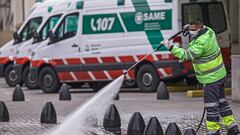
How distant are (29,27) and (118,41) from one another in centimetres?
504

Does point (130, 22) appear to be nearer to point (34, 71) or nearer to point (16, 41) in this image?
point (34, 71)

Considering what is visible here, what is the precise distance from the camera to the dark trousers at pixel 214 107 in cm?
862

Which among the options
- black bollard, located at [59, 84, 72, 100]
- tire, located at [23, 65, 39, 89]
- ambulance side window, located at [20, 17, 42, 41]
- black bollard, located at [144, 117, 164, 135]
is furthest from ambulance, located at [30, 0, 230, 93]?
black bollard, located at [144, 117, 164, 135]

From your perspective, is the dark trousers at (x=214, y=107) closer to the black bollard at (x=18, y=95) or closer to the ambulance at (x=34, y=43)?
the black bollard at (x=18, y=95)

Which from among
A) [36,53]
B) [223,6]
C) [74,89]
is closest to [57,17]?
[36,53]

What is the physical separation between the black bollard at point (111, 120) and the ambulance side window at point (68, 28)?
29.6ft

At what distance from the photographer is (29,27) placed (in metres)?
21.9

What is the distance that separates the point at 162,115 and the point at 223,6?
6.96 metres

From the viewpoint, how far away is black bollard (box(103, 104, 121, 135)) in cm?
1007

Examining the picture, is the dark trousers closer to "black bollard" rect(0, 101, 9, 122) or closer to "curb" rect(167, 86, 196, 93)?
"black bollard" rect(0, 101, 9, 122)

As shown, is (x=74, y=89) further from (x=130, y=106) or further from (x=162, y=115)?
(x=162, y=115)

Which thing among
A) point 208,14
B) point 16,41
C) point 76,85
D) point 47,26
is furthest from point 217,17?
point 16,41

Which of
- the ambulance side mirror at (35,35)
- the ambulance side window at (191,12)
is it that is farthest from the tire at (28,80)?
the ambulance side window at (191,12)

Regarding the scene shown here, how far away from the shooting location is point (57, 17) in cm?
1995
